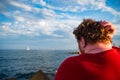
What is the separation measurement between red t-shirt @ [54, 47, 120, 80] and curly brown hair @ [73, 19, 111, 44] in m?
0.20

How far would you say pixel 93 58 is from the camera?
300 centimetres

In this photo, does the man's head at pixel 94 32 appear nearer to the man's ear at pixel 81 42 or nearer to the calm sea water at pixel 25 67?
the man's ear at pixel 81 42

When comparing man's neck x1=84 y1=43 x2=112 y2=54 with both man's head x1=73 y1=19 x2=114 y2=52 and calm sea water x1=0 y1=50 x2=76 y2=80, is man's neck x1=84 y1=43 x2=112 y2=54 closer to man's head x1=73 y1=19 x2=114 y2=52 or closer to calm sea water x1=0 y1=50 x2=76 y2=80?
man's head x1=73 y1=19 x2=114 y2=52

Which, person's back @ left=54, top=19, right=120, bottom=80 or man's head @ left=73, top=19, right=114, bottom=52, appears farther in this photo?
man's head @ left=73, top=19, right=114, bottom=52

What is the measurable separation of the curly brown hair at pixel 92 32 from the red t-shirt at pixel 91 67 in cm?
20

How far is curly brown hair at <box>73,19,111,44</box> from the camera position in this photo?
3.13 m

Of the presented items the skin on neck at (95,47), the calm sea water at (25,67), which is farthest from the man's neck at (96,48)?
the calm sea water at (25,67)

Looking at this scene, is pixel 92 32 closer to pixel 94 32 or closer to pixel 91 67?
pixel 94 32

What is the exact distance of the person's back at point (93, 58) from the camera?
2.93m

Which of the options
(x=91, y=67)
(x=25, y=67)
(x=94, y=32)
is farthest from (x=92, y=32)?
(x=25, y=67)

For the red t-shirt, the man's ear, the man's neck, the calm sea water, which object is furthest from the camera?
the calm sea water

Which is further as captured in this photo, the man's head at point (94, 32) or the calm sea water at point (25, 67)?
the calm sea water at point (25, 67)

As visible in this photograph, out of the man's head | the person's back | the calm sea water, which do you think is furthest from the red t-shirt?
the calm sea water

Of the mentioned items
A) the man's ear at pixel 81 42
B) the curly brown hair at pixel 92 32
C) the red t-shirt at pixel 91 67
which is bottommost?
the red t-shirt at pixel 91 67
